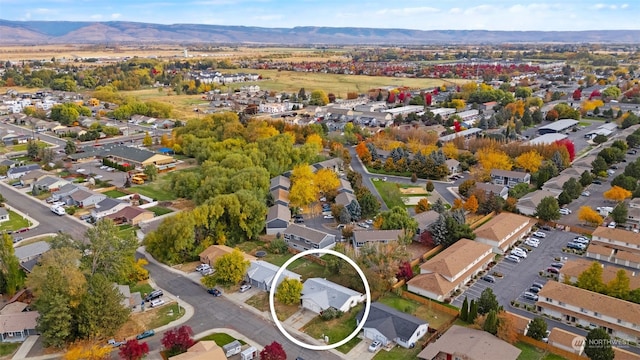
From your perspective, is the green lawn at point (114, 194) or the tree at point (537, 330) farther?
the green lawn at point (114, 194)

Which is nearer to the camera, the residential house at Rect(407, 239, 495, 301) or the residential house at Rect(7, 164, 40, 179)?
the residential house at Rect(407, 239, 495, 301)

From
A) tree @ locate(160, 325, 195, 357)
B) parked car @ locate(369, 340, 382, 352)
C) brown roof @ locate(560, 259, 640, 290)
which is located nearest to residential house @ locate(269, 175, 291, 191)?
tree @ locate(160, 325, 195, 357)

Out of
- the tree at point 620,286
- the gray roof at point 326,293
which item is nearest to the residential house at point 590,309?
the tree at point 620,286

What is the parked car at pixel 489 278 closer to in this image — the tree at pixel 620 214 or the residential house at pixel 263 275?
the residential house at pixel 263 275

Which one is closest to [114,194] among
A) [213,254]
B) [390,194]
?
[213,254]

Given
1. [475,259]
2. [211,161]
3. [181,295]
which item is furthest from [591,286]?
[211,161]

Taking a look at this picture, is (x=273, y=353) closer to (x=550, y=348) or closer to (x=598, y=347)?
(x=550, y=348)

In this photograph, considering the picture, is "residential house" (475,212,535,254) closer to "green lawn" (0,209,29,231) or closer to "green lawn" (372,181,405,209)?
"green lawn" (372,181,405,209)
